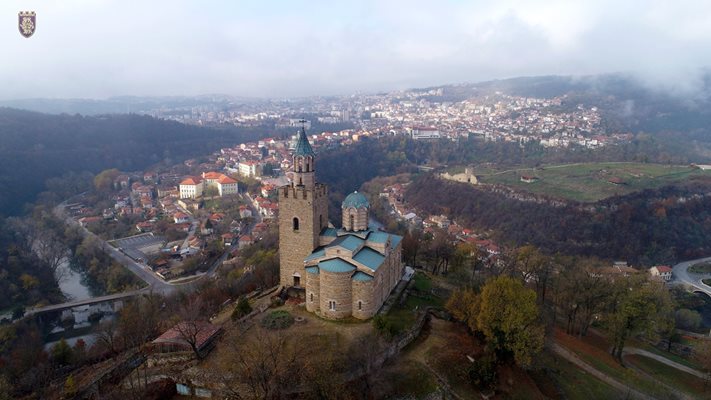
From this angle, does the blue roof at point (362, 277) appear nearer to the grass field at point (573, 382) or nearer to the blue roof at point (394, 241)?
the blue roof at point (394, 241)


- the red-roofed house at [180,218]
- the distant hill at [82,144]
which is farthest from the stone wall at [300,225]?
the distant hill at [82,144]

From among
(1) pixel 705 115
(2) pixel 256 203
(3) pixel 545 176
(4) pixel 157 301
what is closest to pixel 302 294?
(4) pixel 157 301

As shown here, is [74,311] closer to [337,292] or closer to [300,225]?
[300,225]

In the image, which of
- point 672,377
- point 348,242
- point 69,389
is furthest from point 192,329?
point 672,377

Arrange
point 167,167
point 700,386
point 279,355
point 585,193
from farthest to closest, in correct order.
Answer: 1. point 167,167
2. point 585,193
3. point 700,386
4. point 279,355

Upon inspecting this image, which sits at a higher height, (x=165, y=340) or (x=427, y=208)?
(x=165, y=340)

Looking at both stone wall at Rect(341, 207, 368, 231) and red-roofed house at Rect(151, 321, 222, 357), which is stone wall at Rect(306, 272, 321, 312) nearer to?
stone wall at Rect(341, 207, 368, 231)

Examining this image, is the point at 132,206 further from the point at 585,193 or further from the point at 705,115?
the point at 705,115
